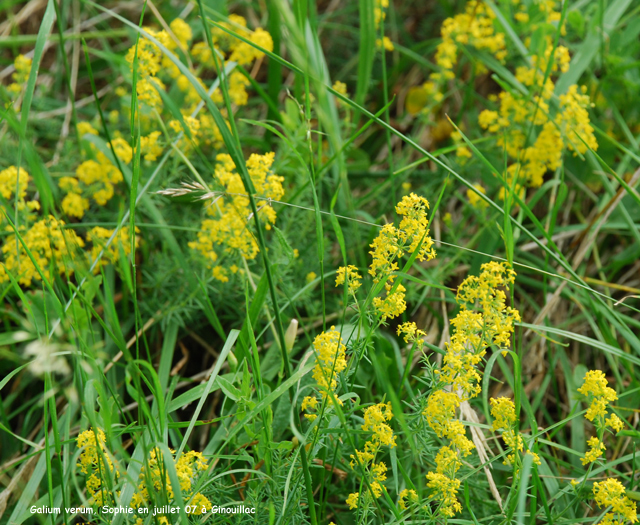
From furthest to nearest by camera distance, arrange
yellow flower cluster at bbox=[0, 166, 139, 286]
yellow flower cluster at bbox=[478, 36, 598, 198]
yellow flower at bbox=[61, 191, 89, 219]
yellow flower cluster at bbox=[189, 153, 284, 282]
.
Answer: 1. yellow flower at bbox=[61, 191, 89, 219]
2. yellow flower cluster at bbox=[478, 36, 598, 198]
3. yellow flower cluster at bbox=[0, 166, 139, 286]
4. yellow flower cluster at bbox=[189, 153, 284, 282]

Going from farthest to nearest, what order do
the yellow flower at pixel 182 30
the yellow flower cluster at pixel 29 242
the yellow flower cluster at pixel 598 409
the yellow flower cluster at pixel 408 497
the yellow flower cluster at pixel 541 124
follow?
the yellow flower at pixel 182 30
the yellow flower cluster at pixel 541 124
the yellow flower cluster at pixel 29 242
the yellow flower cluster at pixel 598 409
the yellow flower cluster at pixel 408 497

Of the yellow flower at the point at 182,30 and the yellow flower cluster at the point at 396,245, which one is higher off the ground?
the yellow flower at the point at 182,30

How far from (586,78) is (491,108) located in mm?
480

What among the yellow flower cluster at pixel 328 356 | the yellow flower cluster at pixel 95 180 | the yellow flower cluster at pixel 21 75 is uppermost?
the yellow flower cluster at pixel 21 75

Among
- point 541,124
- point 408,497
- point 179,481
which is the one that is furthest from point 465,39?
point 179,481

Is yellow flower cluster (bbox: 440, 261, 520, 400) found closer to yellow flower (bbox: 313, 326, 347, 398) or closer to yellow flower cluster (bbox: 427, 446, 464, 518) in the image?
yellow flower cluster (bbox: 427, 446, 464, 518)

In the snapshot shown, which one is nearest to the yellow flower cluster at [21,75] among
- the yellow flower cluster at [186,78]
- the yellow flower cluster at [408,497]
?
the yellow flower cluster at [186,78]

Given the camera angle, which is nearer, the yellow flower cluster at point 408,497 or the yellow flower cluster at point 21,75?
the yellow flower cluster at point 408,497

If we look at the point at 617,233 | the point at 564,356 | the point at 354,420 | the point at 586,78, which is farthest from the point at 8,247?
the point at 586,78

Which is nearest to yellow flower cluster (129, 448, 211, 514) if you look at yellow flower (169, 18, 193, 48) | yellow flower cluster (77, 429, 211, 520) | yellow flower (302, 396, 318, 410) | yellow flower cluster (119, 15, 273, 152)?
yellow flower cluster (77, 429, 211, 520)

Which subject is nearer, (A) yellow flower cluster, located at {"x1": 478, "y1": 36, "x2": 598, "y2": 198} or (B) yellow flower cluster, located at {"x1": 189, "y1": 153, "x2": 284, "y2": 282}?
(B) yellow flower cluster, located at {"x1": 189, "y1": 153, "x2": 284, "y2": 282}

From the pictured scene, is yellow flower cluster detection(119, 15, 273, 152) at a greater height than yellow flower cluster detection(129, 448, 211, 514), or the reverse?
yellow flower cluster detection(119, 15, 273, 152)

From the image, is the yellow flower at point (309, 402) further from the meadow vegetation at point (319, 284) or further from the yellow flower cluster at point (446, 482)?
the yellow flower cluster at point (446, 482)


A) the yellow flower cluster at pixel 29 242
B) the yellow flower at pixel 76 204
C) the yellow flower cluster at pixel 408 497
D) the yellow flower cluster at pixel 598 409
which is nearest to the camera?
the yellow flower cluster at pixel 408 497
